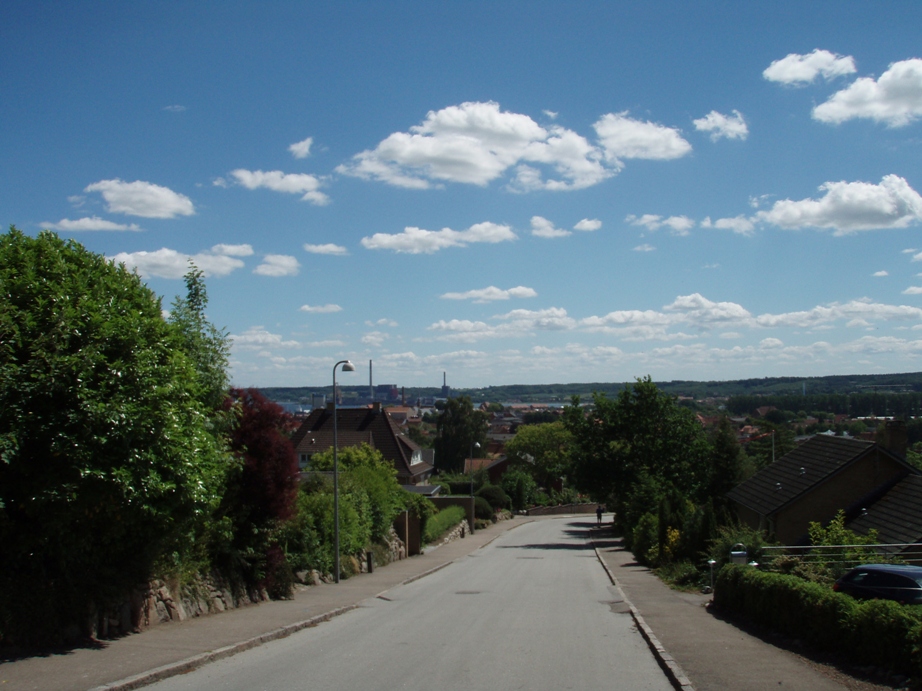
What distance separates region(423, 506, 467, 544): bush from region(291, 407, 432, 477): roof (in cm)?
658

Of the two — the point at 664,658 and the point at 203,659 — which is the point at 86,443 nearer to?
the point at 203,659

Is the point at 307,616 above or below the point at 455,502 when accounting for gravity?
above

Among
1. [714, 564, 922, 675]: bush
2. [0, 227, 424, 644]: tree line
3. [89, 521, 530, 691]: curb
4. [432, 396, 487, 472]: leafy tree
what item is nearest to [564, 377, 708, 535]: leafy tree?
[714, 564, 922, 675]: bush

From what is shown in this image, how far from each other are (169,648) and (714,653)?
8.34 metres

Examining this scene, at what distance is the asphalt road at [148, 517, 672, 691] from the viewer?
1009 centimetres

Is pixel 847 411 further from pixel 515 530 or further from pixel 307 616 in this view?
pixel 307 616

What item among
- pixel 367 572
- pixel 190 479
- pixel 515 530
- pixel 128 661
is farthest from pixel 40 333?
pixel 515 530

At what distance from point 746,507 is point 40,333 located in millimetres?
26799

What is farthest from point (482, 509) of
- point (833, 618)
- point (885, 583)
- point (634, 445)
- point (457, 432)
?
point (833, 618)

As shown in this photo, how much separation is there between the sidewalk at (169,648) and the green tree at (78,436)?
0.99 meters

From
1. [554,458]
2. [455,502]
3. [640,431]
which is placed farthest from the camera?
[554,458]

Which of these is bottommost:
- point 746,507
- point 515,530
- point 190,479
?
point 515,530

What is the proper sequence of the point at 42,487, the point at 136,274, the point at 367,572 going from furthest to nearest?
the point at 367,572
the point at 136,274
the point at 42,487

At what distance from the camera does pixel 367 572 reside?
2909 centimetres
